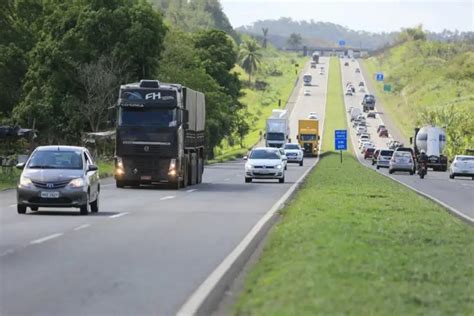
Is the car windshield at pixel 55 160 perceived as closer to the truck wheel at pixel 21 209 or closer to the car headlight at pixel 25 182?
the car headlight at pixel 25 182

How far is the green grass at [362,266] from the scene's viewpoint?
11.2 metres

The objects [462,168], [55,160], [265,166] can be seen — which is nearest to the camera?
[55,160]

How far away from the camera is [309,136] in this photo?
112438 mm

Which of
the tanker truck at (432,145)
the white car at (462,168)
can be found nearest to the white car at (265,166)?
the white car at (462,168)

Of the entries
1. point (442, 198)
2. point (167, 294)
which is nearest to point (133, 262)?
point (167, 294)

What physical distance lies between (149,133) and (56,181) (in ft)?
50.9

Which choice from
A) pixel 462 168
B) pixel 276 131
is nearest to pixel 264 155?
pixel 462 168

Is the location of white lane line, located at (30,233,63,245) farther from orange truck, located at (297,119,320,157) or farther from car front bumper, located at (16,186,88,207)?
orange truck, located at (297,119,320,157)

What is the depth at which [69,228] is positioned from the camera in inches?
894

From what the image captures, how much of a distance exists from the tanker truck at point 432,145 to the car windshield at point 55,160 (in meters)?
56.5

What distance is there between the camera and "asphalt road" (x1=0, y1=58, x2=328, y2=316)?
1280 centimetres

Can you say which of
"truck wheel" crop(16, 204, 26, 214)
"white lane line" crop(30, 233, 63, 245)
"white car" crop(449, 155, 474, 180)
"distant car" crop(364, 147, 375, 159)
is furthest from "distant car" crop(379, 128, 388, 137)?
"white lane line" crop(30, 233, 63, 245)

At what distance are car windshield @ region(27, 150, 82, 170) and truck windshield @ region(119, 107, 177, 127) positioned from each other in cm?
1432

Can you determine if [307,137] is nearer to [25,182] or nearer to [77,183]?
[77,183]
